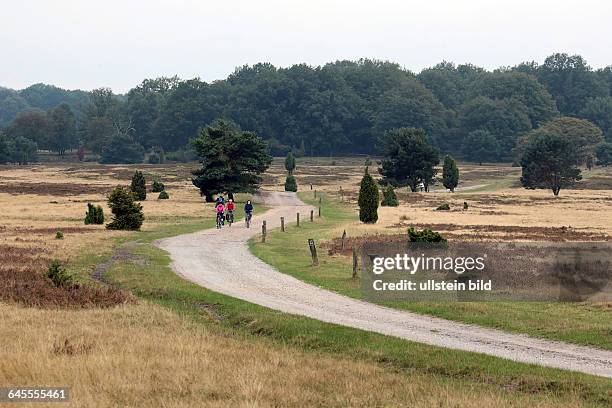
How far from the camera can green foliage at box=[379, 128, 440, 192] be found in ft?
348

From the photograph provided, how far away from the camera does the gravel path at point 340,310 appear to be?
16.9 meters

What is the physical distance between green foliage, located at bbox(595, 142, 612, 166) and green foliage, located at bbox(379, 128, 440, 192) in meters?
61.9

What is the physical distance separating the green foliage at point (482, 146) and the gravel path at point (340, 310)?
144228 mm

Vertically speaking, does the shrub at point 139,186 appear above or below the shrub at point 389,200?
above

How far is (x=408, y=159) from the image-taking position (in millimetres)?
106062

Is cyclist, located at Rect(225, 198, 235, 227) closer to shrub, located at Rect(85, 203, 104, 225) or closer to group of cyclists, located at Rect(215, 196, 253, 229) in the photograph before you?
group of cyclists, located at Rect(215, 196, 253, 229)

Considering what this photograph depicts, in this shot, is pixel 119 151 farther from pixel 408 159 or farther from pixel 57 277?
pixel 57 277

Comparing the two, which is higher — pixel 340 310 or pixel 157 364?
pixel 157 364

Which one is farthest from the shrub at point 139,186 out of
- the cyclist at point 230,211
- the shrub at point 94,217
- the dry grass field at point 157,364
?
the dry grass field at point 157,364

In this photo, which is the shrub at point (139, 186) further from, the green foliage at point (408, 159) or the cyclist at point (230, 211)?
→ the green foliage at point (408, 159)

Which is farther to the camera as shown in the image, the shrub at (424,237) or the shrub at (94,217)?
the shrub at (94,217)

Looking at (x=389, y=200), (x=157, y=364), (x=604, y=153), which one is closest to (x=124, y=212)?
(x=389, y=200)

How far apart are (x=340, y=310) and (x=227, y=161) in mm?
60182

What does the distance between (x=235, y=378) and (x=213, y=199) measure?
7066 cm
